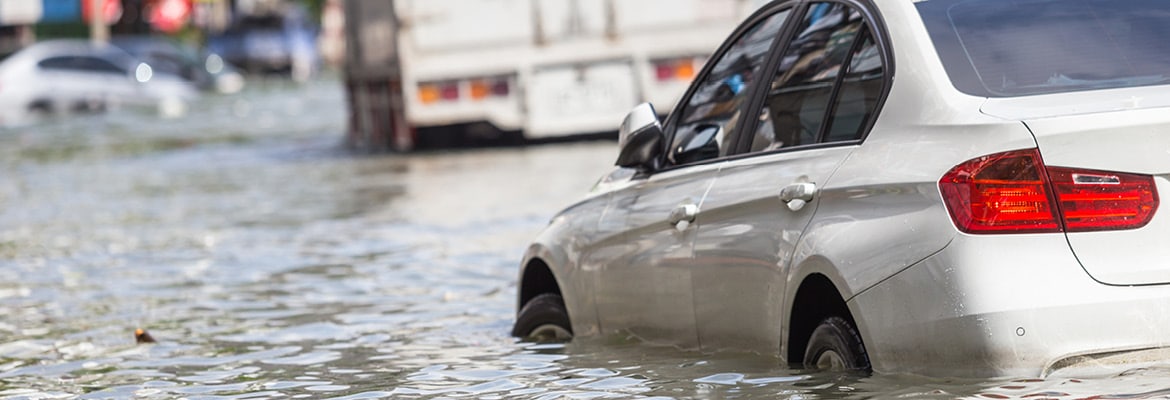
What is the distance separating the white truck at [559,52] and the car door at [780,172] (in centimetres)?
1406

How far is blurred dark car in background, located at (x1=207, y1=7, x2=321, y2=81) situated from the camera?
208ft

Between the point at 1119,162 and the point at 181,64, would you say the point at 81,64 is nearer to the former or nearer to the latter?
the point at 181,64

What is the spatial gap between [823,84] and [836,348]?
Result: 2.50ft

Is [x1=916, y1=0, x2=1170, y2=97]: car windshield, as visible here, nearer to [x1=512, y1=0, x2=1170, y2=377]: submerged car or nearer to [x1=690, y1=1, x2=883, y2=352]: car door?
[x1=512, y1=0, x2=1170, y2=377]: submerged car

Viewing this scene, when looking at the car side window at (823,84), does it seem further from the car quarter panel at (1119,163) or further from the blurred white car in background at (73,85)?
the blurred white car in background at (73,85)

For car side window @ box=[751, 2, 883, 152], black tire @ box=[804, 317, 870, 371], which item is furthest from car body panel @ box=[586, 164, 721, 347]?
black tire @ box=[804, 317, 870, 371]

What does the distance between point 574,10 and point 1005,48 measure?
49.6ft

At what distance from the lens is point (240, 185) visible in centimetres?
1916

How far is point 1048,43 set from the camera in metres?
5.35

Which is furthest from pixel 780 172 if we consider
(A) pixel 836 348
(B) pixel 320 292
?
(B) pixel 320 292

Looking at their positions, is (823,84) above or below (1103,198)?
above

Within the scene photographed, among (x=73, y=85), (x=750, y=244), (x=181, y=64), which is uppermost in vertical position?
(x=181, y=64)

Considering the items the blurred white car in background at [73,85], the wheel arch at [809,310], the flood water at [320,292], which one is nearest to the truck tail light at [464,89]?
the flood water at [320,292]

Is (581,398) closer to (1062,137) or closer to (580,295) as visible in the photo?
(580,295)
